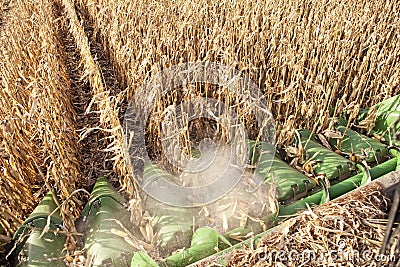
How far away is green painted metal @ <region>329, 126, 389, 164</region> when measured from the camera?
9.87 feet

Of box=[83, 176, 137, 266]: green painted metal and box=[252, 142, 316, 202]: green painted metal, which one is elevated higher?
box=[252, 142, 316, 202]: green painted metal

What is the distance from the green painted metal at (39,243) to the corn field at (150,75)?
0.09 m

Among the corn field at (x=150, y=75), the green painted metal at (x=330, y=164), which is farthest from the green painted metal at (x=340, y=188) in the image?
the corn field at (x=150, y=75)

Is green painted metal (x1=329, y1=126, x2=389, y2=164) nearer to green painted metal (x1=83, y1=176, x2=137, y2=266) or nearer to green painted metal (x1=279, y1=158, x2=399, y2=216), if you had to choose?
green painted metal (x1=279, y1=158, x2=399, y2=216)

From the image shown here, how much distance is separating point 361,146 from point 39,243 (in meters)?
2.76

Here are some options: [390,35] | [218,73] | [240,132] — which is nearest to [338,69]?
[390,35]

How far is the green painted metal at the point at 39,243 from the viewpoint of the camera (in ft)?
6.82

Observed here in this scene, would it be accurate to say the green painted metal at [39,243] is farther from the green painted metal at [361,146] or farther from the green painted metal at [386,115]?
the green painted metal at [386,115]

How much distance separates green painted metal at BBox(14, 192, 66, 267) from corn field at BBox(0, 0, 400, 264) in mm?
89

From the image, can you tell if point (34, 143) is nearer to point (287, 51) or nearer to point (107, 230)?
point (107, 230)

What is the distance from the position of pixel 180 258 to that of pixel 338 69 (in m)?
2.88

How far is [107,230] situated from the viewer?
7.39 feet

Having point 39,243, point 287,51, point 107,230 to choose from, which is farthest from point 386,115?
point 39,243

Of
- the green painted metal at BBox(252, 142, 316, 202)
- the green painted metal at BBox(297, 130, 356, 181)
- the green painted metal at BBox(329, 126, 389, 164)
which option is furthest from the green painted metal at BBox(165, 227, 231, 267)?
the green painted metal at BBox(329, 126, 389, 164)
